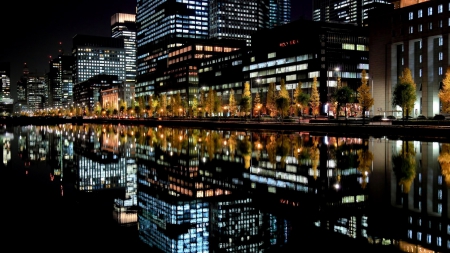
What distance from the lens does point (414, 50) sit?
267 ft

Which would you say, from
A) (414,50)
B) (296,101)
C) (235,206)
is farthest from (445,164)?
(296,101)

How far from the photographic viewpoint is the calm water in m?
10.8

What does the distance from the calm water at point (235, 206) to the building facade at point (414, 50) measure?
57435 mm

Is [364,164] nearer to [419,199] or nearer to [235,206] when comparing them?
[419,199]

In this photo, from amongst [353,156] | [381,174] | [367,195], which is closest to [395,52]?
[353,156]

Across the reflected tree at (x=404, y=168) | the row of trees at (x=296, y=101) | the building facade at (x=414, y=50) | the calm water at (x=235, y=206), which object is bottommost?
the calm water at (x=235, y=206)

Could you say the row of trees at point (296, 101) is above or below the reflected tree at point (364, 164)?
above

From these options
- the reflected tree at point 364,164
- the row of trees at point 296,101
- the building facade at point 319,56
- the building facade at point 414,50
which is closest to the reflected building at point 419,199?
the reflected tree at point 364,164

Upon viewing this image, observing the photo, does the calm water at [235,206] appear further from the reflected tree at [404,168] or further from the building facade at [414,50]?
the building facade at [414,50]

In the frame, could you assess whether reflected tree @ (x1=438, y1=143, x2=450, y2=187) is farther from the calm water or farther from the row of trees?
the row of trees

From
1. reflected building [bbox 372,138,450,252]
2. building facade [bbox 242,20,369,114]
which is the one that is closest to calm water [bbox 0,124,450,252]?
reflected building [bbox 372,138,450,252]

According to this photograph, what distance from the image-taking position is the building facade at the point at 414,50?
75.1m

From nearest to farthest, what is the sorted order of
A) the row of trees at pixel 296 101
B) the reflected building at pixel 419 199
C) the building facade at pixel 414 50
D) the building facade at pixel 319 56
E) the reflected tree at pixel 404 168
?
1. the reflected building at pixel 419 199
2. the reflected tree at pixel 404 168
3. the row of trees at pixel 296 101
4. the building facade at pixel 414 50
5. the building facade at pixel 319 56

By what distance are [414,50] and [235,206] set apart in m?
78.9
